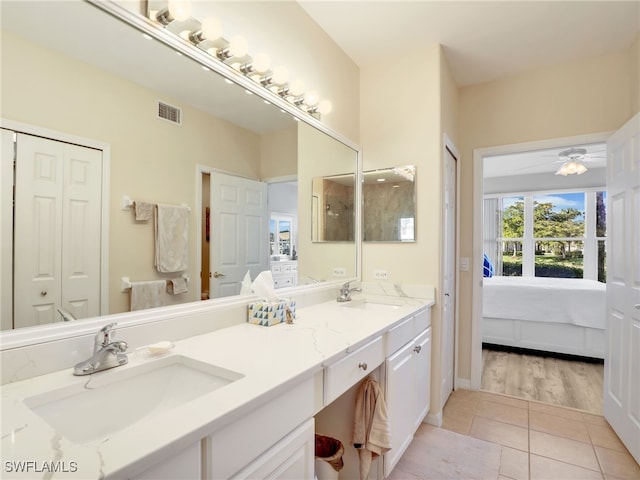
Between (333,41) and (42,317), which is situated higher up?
(333,41)

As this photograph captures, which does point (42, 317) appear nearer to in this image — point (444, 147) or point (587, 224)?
point (444, 147)

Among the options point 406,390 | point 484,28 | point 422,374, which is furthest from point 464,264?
point 484,28

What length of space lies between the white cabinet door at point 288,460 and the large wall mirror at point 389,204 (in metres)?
1.62

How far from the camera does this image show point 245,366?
101 cm

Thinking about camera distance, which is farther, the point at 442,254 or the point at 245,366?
the point at 442,254

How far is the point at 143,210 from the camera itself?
1208 millimetres

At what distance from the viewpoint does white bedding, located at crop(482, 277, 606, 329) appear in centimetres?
339

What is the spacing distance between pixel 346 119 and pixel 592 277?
5.03 metres

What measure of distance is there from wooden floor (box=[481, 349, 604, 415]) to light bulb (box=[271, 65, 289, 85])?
2.86m

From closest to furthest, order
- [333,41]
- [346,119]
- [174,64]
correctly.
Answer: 1. [174,64]
2. [333,41]
3. [346,119]

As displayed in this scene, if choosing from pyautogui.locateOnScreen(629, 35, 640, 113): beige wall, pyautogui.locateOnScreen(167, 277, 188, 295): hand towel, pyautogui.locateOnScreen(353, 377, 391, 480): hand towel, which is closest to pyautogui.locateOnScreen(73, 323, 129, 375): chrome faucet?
pyautogui.locateOnScreen(167, 277, 188, 295): hand towel

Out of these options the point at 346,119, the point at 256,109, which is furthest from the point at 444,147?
the point at 256,109

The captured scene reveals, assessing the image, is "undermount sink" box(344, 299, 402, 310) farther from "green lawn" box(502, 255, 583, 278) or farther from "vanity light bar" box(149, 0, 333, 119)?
"green lawn" box(502, 255, 583, 278)

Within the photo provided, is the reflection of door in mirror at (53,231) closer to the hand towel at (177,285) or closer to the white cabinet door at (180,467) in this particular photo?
the hand towel at (177,285)
